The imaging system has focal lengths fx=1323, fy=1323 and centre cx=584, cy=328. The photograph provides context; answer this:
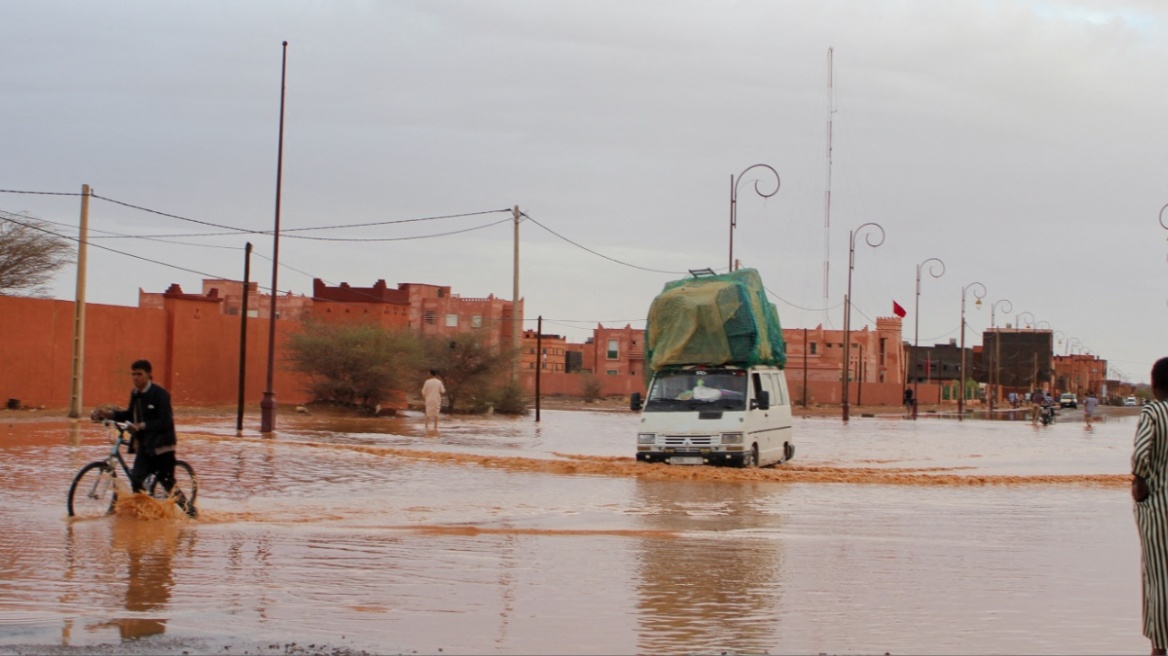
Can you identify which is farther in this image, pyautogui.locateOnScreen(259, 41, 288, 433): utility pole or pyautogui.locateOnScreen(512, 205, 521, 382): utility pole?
pyautogui.locateOnScreen(512, 205, 521, 382): utility pole

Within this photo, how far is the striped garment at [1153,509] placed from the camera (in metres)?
7.36

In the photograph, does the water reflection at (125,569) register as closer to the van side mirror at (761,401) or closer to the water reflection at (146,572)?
the water reflection at (146,572)

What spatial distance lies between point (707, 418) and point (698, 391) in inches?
29.2

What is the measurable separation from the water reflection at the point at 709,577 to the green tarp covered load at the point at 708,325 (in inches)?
243

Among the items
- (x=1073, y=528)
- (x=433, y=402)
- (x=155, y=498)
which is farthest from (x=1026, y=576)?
(x=433, y=402)

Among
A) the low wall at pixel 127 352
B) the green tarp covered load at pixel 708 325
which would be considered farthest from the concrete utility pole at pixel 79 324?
the green tarp covered load at pixel 708 325

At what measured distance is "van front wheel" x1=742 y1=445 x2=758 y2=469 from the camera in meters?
23.2

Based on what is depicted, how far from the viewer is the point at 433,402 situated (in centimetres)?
3566

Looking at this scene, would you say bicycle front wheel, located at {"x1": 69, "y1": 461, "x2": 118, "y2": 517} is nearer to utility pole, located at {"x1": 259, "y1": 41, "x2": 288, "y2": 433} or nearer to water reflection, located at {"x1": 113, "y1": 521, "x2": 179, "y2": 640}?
water reflection, located at {"x1": 113, "y1": 521, "x2": 179, "y2": 640}

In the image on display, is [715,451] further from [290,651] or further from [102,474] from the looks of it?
[290,651]

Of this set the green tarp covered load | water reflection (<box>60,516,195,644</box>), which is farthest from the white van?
water reflection (<box>60,516,195,644</box>)

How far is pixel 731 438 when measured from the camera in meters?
23.2

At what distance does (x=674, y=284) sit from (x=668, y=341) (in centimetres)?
173

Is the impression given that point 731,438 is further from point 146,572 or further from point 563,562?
point 146,572
